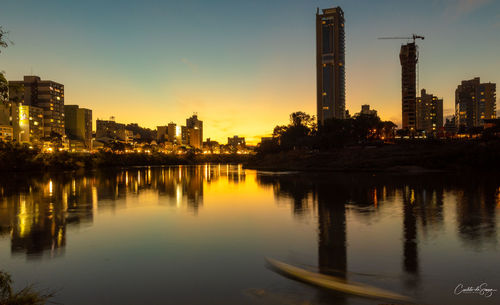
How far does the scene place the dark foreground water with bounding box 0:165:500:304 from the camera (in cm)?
1130

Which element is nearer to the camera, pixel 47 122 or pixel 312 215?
pixel 312 215

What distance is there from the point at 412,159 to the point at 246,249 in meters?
71.0

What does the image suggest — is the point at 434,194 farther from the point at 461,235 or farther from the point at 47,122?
the point at 47,122

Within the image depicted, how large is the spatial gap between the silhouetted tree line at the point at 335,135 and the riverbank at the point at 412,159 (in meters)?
12.4

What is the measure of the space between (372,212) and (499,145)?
64.2 metres

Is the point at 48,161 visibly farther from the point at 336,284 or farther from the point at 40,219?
the point at 336,284

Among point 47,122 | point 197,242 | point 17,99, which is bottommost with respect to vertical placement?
point 197,242

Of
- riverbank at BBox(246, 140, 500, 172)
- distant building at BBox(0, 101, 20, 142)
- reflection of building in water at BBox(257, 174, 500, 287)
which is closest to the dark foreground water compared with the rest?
reflection of building in water at BBox(257, 174, 500, 287)

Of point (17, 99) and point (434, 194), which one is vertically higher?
point (17, 99)

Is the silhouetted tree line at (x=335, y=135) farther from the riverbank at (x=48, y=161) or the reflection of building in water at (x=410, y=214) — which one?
the reflection of building in water at (x=410, y=214)

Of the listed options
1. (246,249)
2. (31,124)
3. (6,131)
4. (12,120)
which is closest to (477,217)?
(246,249)

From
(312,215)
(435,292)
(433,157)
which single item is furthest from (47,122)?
(435,292)

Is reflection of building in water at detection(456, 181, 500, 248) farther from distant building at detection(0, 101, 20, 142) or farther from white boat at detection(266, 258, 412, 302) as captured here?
distant building at detection(0, 101, 20, 142)

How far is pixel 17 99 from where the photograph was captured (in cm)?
988
